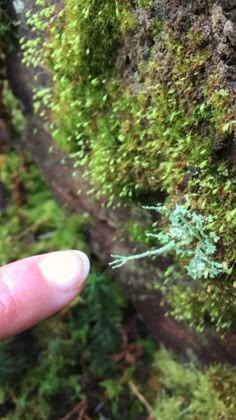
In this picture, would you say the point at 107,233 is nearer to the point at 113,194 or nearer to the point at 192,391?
the point at 113,194

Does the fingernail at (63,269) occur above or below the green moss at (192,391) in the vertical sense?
above

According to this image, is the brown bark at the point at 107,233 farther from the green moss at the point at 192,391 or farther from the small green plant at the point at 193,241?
the small green plant at the point at 193,241

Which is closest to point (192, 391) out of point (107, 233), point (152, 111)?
point (107, 233)

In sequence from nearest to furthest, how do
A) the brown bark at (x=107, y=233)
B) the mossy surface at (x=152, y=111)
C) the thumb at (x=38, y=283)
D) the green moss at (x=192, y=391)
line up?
the mossy surface at (x=152, y=111) < the thumb at (x=38, y=283) < the green moss at (x=192, y=391) < the brown bark at (x=107, y=233)

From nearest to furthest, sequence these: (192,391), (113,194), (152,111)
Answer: (152,111), (113,194), (192,391)

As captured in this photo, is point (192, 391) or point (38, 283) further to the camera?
point (192, 391)

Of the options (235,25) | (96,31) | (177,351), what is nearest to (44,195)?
(177,351)

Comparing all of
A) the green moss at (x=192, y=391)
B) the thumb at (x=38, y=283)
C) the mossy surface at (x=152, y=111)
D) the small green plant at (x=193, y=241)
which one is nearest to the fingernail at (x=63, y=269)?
the thumb at (x=38, y=283)

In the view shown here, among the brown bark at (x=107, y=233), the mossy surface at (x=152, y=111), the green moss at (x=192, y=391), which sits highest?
the mossy surface at (x=152, y=111)
